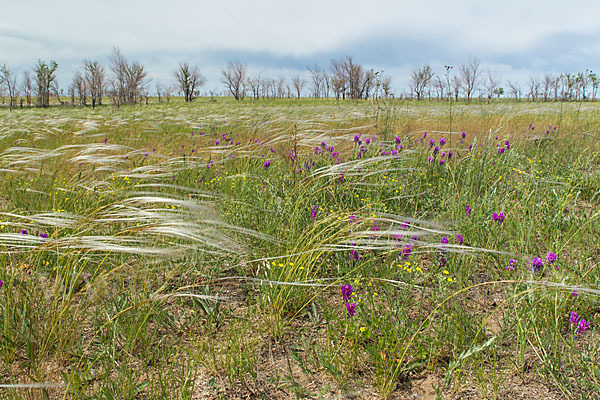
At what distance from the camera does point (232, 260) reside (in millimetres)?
2004

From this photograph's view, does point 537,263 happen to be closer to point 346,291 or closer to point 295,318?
A: point 346,291

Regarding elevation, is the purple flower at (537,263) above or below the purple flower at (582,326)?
above

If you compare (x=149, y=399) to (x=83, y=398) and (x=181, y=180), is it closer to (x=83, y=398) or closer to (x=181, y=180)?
(x=83, y=398)

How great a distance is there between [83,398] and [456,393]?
129 centimetres

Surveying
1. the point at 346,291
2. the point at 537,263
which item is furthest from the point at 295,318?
the point at 537,263

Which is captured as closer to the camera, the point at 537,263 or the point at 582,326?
the point at 582,326

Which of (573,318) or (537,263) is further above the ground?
(537,263)

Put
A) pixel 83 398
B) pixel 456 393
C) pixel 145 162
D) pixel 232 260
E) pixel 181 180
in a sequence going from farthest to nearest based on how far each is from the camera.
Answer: pixel 145 162
pixel 181 180
pixel 232 260
pixel 456 393
pixel 83 398

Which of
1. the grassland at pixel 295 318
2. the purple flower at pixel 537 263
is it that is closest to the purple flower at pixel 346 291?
the grassland at pixel 295 318

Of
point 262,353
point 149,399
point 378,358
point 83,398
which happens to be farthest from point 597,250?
point 83,398

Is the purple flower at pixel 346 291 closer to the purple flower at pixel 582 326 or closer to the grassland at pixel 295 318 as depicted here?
the grassland at pixel 295 318

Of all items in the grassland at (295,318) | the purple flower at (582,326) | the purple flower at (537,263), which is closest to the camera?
the grassland at (295,318)

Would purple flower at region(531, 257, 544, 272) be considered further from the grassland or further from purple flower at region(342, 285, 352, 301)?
purple flower at region(342, 285, 352, 301)

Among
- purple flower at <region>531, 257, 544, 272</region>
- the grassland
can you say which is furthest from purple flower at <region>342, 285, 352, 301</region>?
purple flower at <region>531, 257, 544, 272</region>
